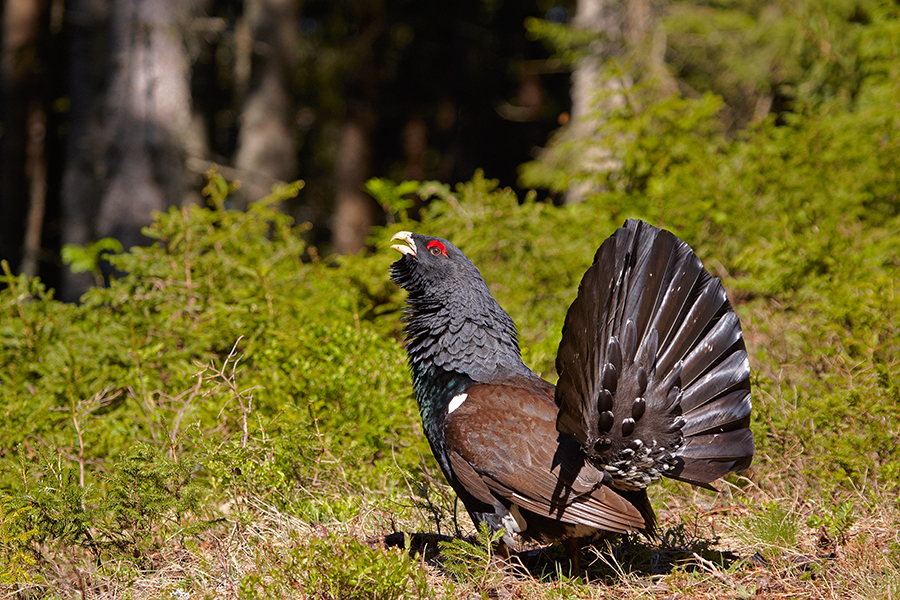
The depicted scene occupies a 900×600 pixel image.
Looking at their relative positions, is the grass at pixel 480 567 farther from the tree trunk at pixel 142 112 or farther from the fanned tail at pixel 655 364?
the tree trunk at pixel 142 112

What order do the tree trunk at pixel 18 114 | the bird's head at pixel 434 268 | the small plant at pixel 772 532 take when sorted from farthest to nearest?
the tree trunk at pixel 18 114
the bird's head at pixel 434 268
the small plant at pixel 772 532

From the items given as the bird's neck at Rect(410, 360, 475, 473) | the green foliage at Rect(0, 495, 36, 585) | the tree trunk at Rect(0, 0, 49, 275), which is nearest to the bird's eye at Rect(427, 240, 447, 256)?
the bird's neck at Rect(410, 360, 475, 473)

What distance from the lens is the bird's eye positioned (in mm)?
4133

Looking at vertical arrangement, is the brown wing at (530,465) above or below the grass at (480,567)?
above

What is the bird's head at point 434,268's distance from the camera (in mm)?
4055

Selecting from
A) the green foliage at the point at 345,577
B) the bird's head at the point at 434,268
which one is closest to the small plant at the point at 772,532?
the green foliage at the point at 345,577

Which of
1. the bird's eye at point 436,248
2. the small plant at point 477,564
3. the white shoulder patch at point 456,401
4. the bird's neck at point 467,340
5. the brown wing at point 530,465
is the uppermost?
the bird's eye at point 436,248

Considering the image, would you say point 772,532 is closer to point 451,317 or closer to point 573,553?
point 573,553

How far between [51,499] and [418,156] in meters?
17.9

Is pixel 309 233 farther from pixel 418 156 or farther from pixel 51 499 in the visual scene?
pixel 51 499

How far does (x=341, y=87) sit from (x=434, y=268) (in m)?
17.9

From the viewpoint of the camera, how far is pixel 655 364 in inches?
132

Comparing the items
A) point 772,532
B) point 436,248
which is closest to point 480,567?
point 772,532

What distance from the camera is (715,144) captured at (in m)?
7.86
